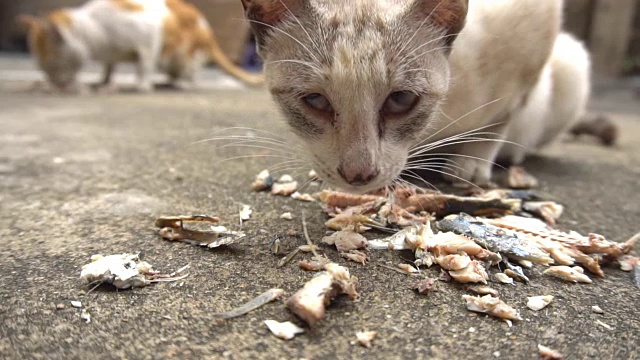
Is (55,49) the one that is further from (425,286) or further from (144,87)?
(425,286)

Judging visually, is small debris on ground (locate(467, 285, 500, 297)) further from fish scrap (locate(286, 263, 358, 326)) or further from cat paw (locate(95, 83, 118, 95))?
cat paw (locate(95, 83, 118, 95))

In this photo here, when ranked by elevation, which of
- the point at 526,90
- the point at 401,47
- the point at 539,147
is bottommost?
Result: the point at 539,147

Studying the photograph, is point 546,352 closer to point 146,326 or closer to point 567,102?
point 146,326

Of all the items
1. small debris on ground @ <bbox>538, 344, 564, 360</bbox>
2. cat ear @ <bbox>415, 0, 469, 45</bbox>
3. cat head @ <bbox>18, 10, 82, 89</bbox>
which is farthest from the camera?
cat head @ <bbox>18, 10, 82, 89</bbox>

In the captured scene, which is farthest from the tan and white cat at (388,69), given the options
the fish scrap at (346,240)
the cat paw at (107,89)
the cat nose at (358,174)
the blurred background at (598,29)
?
the blurred background at (598,29)

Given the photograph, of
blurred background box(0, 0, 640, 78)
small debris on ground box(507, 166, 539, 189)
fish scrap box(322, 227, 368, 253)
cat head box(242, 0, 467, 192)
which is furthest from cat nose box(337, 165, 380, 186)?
blurred background box(0, 0, 640, 78)

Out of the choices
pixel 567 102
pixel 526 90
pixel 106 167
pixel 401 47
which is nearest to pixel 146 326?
pixel 401 47
